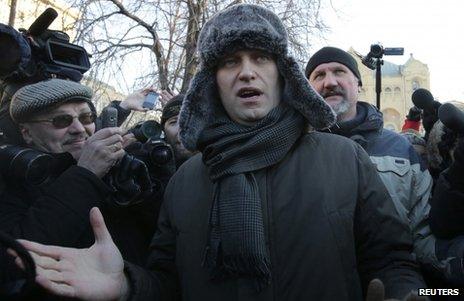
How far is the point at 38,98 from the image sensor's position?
2.09m

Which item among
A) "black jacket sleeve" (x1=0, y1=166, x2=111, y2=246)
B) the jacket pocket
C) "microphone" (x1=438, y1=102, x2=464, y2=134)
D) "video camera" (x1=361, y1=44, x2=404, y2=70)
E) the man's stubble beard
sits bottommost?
"black jacket sleeve" (x1=0, y1=166, x2=111, y2=246)

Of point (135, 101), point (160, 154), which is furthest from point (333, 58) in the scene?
point (135, 101)

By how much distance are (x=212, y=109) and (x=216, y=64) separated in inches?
8.1

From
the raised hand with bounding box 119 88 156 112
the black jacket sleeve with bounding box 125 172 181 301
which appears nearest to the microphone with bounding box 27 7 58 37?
the raised hand with bounding box 119 88 156 112

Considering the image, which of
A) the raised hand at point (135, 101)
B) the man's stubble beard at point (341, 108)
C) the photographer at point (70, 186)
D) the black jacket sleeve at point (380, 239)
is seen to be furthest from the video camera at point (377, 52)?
the photographer at point (70, 186)

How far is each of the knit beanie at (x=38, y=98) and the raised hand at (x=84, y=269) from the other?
2.55 feet

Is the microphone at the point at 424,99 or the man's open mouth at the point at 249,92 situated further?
the microphone at the point at 424,99

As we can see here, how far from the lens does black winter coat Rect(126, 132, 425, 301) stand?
5.02ft

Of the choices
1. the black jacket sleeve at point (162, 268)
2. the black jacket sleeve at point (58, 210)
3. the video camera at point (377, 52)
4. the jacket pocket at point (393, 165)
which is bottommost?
the black jacket sleeve at point (162, 268)

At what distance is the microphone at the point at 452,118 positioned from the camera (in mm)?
1690

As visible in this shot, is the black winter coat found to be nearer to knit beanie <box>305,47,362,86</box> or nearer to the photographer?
the photographer

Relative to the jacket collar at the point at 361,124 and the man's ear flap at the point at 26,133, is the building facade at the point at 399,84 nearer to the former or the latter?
the jacket collar at the point at 361,124

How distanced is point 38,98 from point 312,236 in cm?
142

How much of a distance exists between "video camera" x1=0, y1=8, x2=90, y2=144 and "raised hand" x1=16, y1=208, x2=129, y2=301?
905 millimetres
